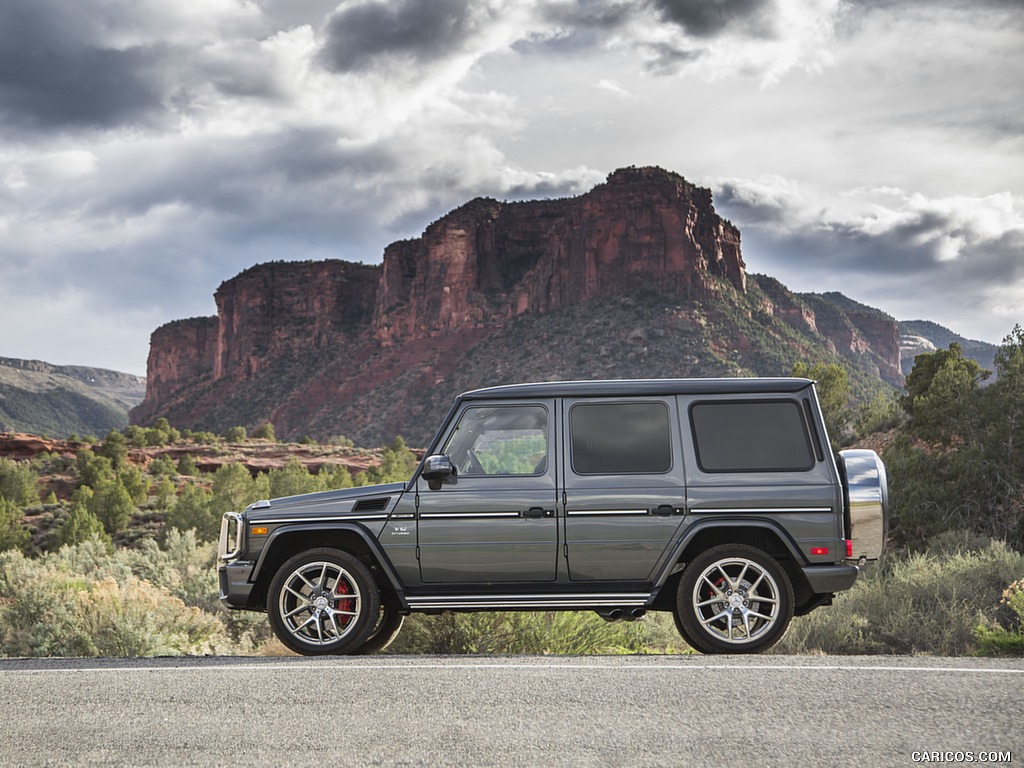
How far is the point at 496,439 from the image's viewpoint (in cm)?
752

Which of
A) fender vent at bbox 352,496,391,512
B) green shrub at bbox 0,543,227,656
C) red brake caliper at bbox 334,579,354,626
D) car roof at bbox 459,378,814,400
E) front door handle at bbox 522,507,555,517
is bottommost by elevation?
green shrub at bbox 0,543,227,656

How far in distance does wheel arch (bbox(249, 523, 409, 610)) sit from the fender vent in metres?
0.14

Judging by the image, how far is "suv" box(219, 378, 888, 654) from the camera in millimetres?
7117

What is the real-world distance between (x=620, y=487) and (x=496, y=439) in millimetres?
1074

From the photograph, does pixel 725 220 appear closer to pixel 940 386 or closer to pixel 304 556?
pixel 940 386

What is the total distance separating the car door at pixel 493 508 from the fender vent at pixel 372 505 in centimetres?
29

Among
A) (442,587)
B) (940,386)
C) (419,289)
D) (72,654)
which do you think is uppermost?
(419,289)

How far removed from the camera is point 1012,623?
30.9 feet

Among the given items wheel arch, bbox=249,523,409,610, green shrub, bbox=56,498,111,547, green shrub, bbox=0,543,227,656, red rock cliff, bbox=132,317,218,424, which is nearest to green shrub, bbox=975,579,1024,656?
wheel arch, bbox=249,523,409,610

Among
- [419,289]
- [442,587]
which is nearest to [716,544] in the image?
[442,587]

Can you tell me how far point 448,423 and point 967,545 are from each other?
533 inches

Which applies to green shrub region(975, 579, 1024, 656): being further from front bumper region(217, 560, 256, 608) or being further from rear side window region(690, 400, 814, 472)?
front bumper region(217, 560, 256, 608)

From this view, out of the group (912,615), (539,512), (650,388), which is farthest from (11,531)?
Result: (650,388)

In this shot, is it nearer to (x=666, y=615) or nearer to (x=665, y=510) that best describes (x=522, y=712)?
(x=665, y=510)
